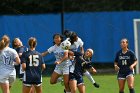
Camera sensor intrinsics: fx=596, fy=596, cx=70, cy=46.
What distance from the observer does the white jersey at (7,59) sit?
15.1 metres

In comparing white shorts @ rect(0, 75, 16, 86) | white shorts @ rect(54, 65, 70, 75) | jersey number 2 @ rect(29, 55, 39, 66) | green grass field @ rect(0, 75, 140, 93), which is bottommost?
green grass field @ rect(0, 75, 140, 93)

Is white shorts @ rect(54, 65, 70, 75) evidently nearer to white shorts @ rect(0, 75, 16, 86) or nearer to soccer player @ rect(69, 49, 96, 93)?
soccer player @ rect(69, 49, 96, 93)

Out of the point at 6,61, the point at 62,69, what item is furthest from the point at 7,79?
the point at 62,69

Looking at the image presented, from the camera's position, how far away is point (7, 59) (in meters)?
15.2

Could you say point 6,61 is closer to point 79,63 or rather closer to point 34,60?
point 34,60

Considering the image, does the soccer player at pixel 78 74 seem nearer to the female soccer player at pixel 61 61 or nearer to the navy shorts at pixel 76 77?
the navy shorts at pixel 76 77

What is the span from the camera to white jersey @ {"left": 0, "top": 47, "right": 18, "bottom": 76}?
49.6 ft

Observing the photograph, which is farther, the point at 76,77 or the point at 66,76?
the point at 66,76

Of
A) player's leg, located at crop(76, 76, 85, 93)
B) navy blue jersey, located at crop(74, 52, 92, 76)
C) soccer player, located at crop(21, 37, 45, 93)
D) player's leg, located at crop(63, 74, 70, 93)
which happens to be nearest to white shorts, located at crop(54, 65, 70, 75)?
player's leg, located at crop(63, 74, 70, 93)

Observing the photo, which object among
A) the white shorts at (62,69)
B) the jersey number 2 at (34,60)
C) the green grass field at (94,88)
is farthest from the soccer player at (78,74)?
the green grass field at (94,88)

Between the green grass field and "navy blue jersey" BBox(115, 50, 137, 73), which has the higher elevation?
"navy blue jersey" BBox(115, 50, 137, 73)

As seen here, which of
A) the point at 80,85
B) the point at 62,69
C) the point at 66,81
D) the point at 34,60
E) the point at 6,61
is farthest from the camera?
the point at 62,69

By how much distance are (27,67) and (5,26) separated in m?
12.6

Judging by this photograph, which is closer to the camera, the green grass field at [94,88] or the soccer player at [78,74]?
the soccer player at [78,74]
